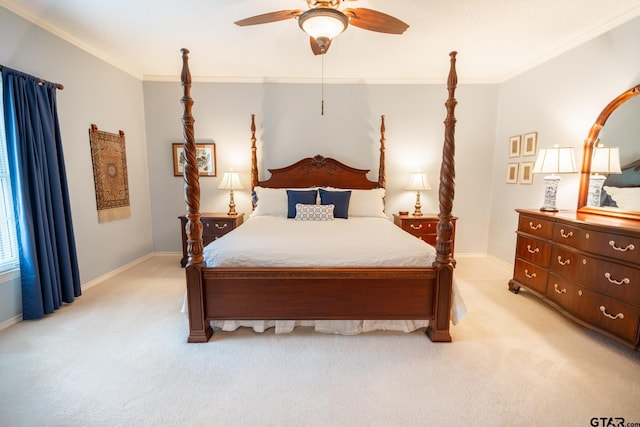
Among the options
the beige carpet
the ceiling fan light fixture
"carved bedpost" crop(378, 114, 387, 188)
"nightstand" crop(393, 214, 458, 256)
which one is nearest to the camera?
the beige carpet

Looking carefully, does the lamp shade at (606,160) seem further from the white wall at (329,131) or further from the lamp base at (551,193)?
the white wall at (329,131)

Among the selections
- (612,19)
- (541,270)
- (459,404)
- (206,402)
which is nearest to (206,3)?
(206,402)

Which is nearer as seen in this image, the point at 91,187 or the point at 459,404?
the point at 459,404

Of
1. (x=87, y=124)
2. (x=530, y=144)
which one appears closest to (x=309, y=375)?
(x=87, y=124)

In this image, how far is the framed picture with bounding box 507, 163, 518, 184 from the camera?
3.78 meters

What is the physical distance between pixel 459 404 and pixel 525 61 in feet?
12.7

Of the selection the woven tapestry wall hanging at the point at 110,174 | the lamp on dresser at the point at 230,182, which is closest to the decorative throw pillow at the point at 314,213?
the lamp on dresser at the point at 230,182

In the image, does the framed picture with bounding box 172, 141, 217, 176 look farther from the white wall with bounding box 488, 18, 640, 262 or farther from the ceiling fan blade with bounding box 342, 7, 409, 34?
the white wall with bounding box 488, 18, 640, 262

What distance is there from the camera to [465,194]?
4.31 m

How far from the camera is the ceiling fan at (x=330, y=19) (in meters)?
1.78

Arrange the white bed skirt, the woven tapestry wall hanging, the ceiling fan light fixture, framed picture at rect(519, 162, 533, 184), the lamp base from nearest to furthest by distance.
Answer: the ceiling fan light fixture → the white bed skirt → the lamp base → the woven tapestry wall hanging → framed picture at rect(519, 162, 533, 184)

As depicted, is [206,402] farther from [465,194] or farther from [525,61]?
[525,61]

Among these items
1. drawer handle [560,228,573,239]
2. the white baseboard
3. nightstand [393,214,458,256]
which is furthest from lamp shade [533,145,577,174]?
the white baseboard

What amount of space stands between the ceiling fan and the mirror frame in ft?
7.01
